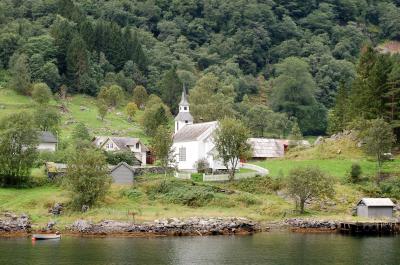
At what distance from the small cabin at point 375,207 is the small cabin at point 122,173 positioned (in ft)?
94.8

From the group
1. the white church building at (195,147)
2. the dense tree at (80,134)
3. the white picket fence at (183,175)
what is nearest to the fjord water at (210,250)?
the white picket fence at (183,175)

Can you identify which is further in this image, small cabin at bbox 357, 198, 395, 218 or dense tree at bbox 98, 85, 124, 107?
dense tree at bbox 98, 85, 124, 107

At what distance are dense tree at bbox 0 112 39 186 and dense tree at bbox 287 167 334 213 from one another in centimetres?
3261

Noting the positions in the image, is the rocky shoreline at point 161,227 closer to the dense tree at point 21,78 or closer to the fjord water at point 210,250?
the fjord water at point 210,250

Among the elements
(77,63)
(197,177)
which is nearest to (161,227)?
(197,177)

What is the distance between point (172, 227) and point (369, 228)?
22.2 meters

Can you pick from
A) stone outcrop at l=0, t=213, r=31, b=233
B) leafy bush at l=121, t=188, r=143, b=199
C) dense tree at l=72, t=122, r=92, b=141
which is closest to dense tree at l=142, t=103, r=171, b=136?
dense tree at l=72, t=122, r=92, b=141

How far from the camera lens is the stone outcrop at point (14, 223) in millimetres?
75812

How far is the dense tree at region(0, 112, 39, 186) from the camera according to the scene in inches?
3440

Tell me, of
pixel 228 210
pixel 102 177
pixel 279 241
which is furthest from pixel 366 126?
pixel 102 177

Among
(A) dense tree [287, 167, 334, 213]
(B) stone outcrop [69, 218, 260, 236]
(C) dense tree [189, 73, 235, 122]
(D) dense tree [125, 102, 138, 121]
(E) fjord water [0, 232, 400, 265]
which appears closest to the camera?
(E) fjord water [0, 232, 400, 265]

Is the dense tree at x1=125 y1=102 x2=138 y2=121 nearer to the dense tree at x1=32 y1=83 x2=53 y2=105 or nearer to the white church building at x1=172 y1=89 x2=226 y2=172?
the dense tree at x1=32 y1=83 x2=53 y2=105

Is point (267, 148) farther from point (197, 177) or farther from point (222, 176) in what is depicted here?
point (197, 177)

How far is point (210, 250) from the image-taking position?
64188mm
